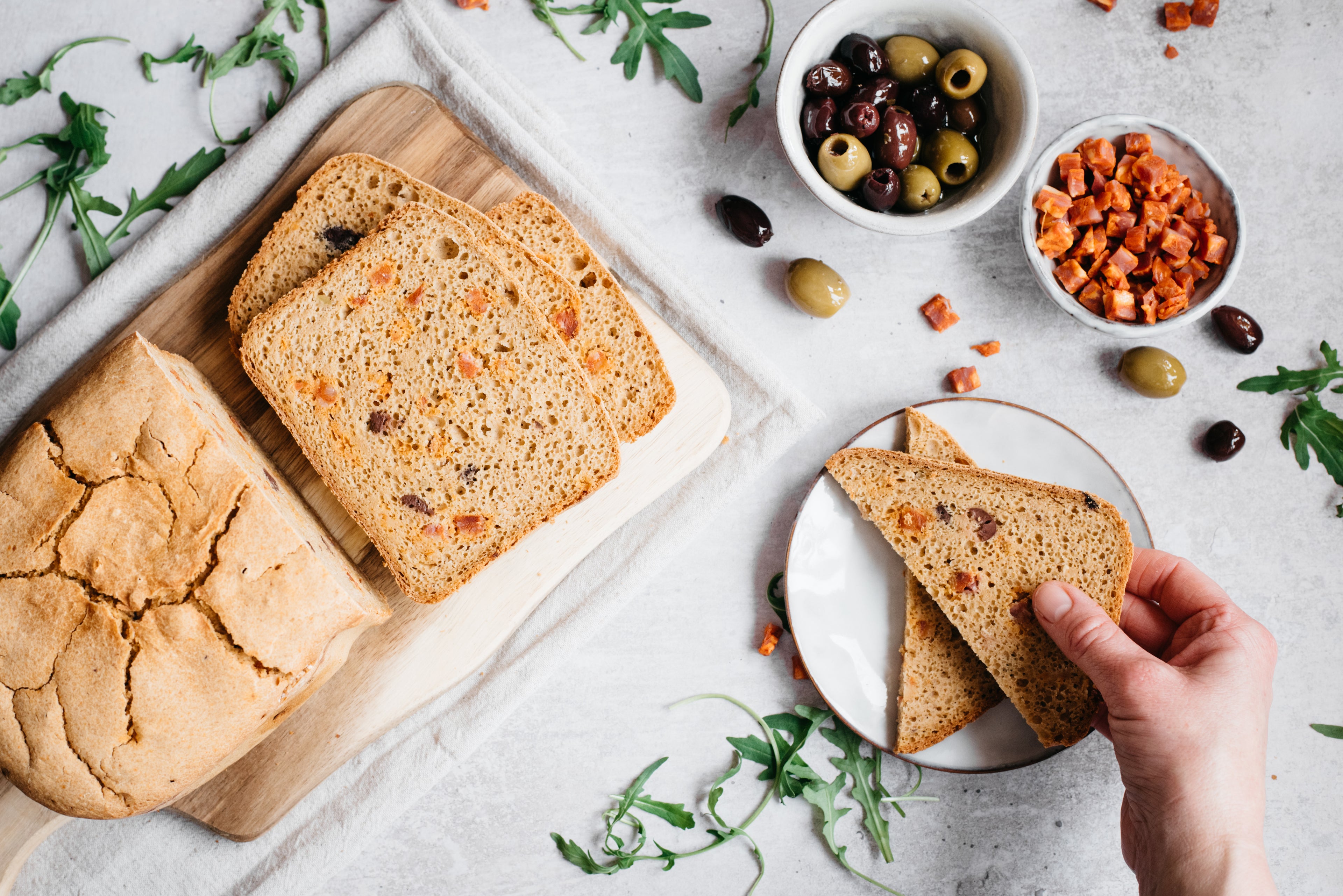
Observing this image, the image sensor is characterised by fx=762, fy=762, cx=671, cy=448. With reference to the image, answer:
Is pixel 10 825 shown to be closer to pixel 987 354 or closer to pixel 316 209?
pixel 316 209

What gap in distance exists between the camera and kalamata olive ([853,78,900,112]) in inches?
89.7

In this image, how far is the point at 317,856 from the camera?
97.7 inches

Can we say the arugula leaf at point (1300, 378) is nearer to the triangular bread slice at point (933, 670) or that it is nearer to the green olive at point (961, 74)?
the triangular bread slice at point (933, 670)

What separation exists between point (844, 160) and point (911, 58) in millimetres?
412

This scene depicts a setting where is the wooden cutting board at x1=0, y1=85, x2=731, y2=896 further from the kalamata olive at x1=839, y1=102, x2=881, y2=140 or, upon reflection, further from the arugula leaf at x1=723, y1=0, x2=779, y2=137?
the kalamata olive at x1=839, y1=102, x2=881, y2=140

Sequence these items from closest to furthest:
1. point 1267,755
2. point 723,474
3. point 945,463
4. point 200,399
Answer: point 200,399
point 945,463
point 723,474
point 1267,755

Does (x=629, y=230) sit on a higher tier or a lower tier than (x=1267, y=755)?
higher

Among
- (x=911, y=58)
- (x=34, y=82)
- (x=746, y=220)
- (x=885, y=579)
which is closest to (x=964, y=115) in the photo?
(x=911, y=58)

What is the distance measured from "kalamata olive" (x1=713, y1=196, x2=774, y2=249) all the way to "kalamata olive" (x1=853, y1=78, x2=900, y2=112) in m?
0.43

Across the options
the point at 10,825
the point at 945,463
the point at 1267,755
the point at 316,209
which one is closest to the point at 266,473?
the point at 316,209

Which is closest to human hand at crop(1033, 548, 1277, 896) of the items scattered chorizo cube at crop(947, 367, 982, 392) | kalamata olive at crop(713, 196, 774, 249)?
scattered chorizo cube at crop(947, 367, 982, 392)

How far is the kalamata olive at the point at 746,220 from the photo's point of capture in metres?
2.45

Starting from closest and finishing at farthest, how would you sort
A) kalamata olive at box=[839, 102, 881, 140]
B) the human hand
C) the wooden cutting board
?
the human hand, kalamata olive at box=[839, 102, 881, 140], the wooden cutting board

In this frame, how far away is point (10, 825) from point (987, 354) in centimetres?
335
